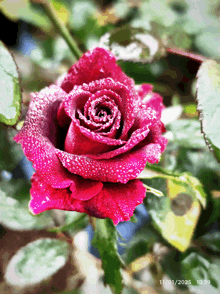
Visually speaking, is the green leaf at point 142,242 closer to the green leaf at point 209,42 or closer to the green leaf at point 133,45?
the green leaf at point 133,45

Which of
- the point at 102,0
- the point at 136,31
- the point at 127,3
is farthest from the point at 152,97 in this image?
the point at 102,0

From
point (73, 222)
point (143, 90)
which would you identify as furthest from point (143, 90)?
point (73, 222)

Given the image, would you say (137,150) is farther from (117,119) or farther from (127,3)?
(127,3)

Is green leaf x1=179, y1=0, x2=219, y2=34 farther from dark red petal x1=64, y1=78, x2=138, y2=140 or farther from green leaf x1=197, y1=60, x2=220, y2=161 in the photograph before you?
dark red petal x1=64, y1=78, x2=138, y2=140

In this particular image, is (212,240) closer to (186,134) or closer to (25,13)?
(186,134)

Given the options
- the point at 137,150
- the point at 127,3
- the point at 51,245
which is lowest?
the point at 51,245

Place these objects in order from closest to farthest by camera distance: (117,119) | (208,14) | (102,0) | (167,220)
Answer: (117,119), (167,220), (208,14), (102,0)

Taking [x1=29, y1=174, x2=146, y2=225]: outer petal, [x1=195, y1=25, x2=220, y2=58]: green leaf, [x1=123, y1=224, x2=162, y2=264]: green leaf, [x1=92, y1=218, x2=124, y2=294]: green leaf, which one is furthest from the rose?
[x1=195, y1=25, x2=220, y2=58]: green leaf
